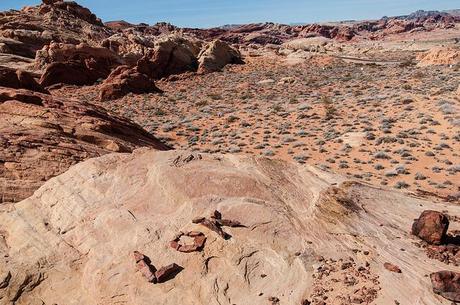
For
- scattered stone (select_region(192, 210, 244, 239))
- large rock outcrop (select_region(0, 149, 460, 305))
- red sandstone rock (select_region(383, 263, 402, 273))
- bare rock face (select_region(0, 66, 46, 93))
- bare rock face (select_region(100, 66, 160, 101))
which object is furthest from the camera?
bare rock face (select_region(100, 66, 160, 101))

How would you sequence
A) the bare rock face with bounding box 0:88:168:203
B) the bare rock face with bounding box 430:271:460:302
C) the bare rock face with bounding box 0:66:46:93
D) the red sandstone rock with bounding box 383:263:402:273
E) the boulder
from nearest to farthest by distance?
the bare rock face with bounding box 430:271:460:302 < the red sandstone rock with bounding box 383:263:402:273 < the bare rock face with bounding box 0:88:168:203 < the bare rock face with bounding box 0:66:46:93 < the boulder

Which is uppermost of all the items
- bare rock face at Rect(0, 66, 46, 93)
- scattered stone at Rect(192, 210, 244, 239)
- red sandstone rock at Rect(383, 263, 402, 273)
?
bare rock face at Rect(0, 66, 46, 93)

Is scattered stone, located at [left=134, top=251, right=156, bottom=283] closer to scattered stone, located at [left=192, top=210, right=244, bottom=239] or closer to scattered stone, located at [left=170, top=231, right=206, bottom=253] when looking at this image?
scattered stone, located at [left=170, top=231, right=206, bottom=253]

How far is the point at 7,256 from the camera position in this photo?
606cm

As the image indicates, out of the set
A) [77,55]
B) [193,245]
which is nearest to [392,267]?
[193,245]

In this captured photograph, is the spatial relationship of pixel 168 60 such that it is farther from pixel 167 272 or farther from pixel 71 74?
pixel 167 272

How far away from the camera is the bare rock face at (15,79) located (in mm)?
15047

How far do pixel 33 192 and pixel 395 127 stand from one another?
1781cm

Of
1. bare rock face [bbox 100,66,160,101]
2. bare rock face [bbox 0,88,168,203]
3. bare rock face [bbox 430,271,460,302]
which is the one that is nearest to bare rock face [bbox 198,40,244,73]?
bare rock face [bbox 100,66,160,101]

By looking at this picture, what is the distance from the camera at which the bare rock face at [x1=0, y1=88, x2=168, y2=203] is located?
8.21m

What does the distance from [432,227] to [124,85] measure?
1253 inches

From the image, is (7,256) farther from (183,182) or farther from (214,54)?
(214,54)

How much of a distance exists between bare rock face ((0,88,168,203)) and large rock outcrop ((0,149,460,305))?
789 mm

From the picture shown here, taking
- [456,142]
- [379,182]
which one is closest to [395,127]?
[456,142]
